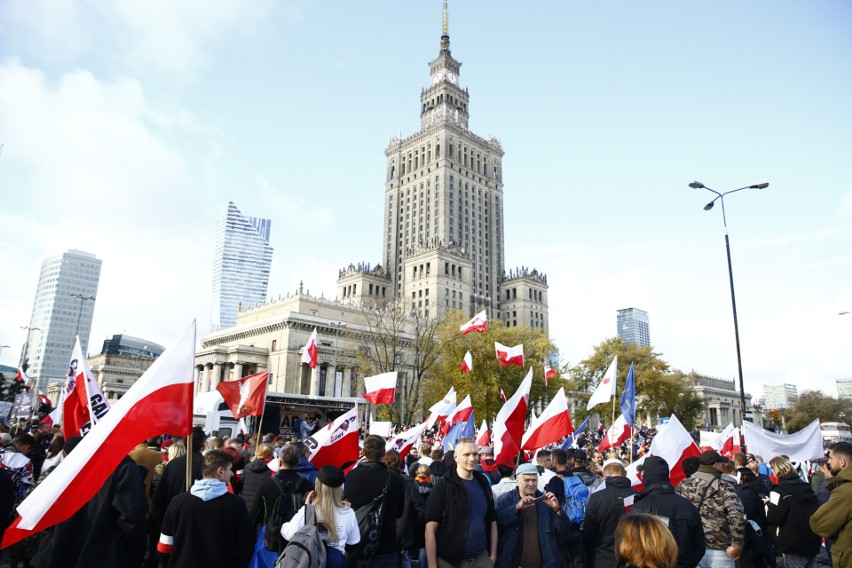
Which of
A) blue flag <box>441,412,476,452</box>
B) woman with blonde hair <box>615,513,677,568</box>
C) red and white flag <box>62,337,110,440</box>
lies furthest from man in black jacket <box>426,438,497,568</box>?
blue flag <box>441,412,476,452</box>

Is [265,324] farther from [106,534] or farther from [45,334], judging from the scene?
[45,334]

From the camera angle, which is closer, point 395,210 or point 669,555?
point 669,555

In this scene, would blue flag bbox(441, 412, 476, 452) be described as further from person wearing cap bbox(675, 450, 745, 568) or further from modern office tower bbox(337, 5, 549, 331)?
modern office tower bbox(337, 5, 549, 331)

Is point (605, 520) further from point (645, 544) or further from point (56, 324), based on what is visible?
point (56, 324)

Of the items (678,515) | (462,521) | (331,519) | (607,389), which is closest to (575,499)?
(678,515)

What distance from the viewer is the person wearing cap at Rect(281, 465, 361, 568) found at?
4980mm

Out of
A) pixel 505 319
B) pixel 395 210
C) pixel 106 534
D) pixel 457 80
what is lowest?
pixel 106 534

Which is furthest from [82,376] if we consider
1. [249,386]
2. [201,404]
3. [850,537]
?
[201,404]

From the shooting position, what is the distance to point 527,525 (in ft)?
19.8

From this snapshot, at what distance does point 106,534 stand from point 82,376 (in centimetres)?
506

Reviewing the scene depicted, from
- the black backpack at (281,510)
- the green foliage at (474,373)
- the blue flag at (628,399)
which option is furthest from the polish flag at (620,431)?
the green foliage at (474,373)

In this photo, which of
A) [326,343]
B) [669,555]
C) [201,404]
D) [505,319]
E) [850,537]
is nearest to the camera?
[669,555]

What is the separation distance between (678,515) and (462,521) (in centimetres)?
207

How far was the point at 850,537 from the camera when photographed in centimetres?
519
